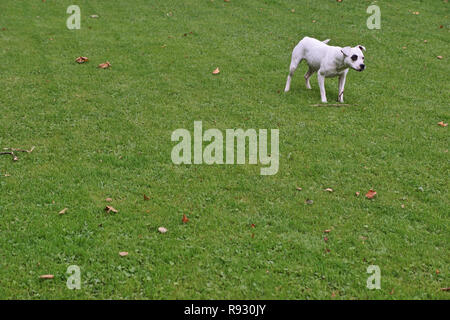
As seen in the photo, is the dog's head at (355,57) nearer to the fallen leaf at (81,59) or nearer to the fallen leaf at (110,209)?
the fallen leaf at (110,209)

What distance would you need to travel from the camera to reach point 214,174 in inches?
262

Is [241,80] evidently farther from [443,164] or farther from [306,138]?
[443,164]

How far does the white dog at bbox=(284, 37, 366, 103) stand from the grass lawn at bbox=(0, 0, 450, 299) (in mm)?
635

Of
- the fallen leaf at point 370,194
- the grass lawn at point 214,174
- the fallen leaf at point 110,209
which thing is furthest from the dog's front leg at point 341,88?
the fallen leaf at point 110,209

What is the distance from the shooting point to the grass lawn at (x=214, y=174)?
15.5 ft

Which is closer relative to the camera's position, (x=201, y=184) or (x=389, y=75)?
(x=201, y=184)

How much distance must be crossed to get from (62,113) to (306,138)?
4754 millimetres

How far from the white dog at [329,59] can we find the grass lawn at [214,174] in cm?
63

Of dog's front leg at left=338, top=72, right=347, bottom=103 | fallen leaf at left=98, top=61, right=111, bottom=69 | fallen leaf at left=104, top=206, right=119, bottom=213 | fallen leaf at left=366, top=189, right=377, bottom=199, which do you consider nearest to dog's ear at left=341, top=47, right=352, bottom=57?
dog's front leg at left=338, top=72, right=347, bottom=103

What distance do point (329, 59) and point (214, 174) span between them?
3769 millimetres

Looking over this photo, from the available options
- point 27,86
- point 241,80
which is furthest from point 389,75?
point 27,86

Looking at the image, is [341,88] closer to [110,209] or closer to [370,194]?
[370,194]
